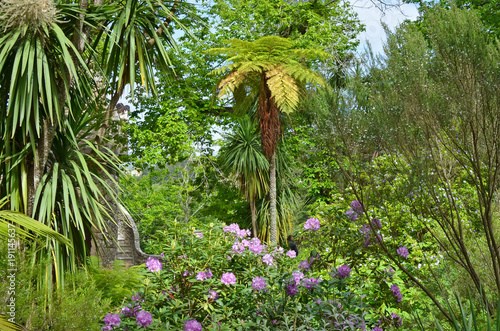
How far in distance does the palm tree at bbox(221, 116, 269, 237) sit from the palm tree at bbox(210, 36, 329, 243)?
1.84 metres

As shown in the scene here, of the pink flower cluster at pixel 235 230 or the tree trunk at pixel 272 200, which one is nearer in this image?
the pink flower cluster at pixel 235 230

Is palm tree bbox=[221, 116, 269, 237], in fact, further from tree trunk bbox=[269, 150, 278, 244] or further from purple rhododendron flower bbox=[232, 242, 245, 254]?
purple rhododendron flower bbox=[232, 242, 245, 254]

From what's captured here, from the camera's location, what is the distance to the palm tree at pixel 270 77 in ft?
25.2

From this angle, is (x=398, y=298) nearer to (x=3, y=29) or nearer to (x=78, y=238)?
(x=78, y=238)

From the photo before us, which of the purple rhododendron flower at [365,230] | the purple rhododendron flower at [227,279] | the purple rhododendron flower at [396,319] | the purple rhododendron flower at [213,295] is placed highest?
the purple rhododendron flower at [365,230]

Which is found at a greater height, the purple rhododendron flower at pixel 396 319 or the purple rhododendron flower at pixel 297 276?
the purple rhododendron flower at pixel 297 276

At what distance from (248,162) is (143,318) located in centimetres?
788

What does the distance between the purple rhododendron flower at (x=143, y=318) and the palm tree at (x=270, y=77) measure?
536 centimetres

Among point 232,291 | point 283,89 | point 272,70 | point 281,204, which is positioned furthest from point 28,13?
point 281,204

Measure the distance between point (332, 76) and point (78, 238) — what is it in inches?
397

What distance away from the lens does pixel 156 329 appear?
2.61 meters

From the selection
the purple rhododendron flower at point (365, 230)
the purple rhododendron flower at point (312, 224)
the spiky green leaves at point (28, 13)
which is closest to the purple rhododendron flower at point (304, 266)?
the purple rhododendron flower at point (312, 224)

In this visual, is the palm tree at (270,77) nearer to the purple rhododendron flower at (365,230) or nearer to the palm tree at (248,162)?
the palm tree at (248,162)

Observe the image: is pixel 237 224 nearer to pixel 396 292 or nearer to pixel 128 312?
pixel 128 312
